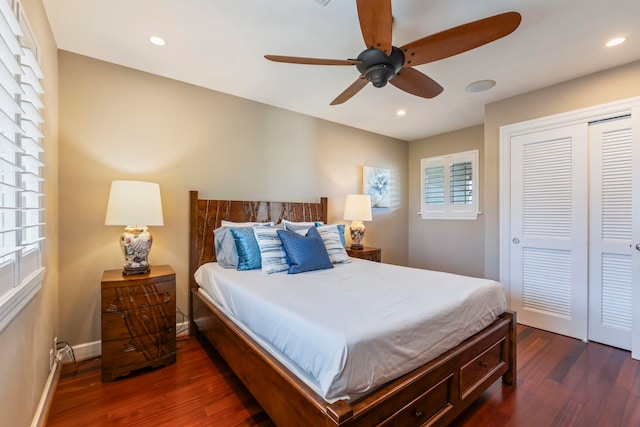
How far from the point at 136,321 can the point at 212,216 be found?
3.72 ft

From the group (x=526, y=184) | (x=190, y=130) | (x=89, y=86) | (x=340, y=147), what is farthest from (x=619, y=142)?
(x=89, y=86)

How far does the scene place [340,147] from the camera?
13.3 ft

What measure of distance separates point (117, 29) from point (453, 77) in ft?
9.24

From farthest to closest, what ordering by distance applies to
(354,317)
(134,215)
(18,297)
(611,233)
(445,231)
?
(445,231), (611,233), (134,215), (354,317), (18,297)

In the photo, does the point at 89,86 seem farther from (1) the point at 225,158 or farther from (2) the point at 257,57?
(2) the point at 257,57

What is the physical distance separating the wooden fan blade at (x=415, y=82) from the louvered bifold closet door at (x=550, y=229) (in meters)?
1.64

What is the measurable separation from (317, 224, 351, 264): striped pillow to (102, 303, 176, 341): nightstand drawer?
1454mm

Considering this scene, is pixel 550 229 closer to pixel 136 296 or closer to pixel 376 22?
pixel 376 22

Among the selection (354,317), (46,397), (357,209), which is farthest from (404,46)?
(46,397)

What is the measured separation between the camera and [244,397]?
187 cm

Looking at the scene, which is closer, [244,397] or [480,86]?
[244,397]

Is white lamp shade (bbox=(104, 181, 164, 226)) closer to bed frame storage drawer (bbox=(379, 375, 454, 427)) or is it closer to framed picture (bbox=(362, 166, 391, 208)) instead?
bed frame storage drawer (bbox=(379, 375, 454, 427))

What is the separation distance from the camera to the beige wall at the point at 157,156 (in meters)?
2.30

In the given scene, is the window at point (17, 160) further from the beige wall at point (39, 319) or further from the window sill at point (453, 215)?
the window sill at point (453, 215)
